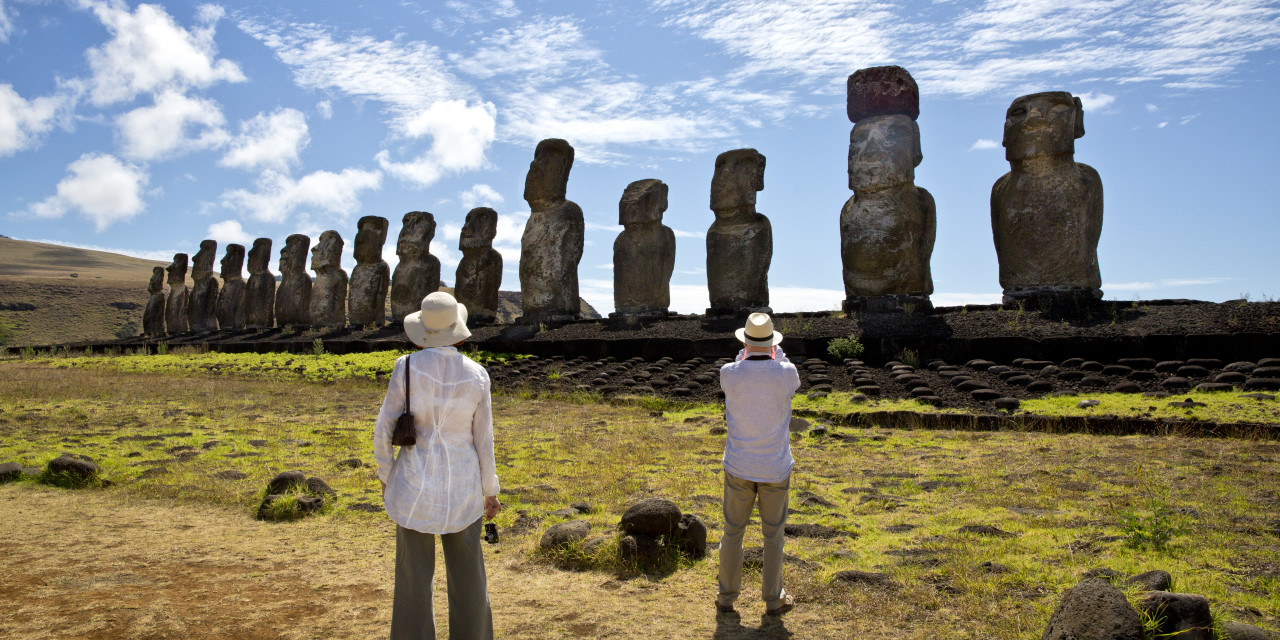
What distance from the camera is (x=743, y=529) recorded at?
4.06 meters

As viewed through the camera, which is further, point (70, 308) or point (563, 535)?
point (70, 308)

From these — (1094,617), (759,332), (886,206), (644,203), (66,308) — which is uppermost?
(644,203)

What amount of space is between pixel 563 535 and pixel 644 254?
12.2 meters

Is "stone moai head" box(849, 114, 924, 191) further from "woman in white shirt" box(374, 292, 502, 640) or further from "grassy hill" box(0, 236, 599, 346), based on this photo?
"grassy hill" box(0, 236, 599, 346)

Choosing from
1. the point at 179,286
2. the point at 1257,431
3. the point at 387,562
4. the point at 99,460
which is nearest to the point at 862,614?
the point at 387,562

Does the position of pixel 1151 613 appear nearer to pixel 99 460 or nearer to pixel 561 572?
pixel 561 572

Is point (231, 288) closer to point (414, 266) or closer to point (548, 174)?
point (414, 266)

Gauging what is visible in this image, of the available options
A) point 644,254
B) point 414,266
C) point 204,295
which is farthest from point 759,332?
point 204,295

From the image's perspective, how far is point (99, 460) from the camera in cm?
757

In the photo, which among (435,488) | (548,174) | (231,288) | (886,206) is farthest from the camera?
(231,288)

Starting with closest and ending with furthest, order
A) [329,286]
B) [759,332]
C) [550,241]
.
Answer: [759,332] → [550,241] → [329,286]

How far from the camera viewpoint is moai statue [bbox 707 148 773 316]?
50.0 ft

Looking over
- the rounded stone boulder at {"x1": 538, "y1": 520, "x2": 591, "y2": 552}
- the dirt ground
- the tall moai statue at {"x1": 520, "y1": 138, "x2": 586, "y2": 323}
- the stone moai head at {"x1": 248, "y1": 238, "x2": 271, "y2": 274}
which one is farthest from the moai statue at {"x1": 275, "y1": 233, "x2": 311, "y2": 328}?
the rounded stone boulder at {"x1": 538, "y1": 520, "x2": 591, "y2": 552}

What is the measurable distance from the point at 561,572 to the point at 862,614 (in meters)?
1.57
